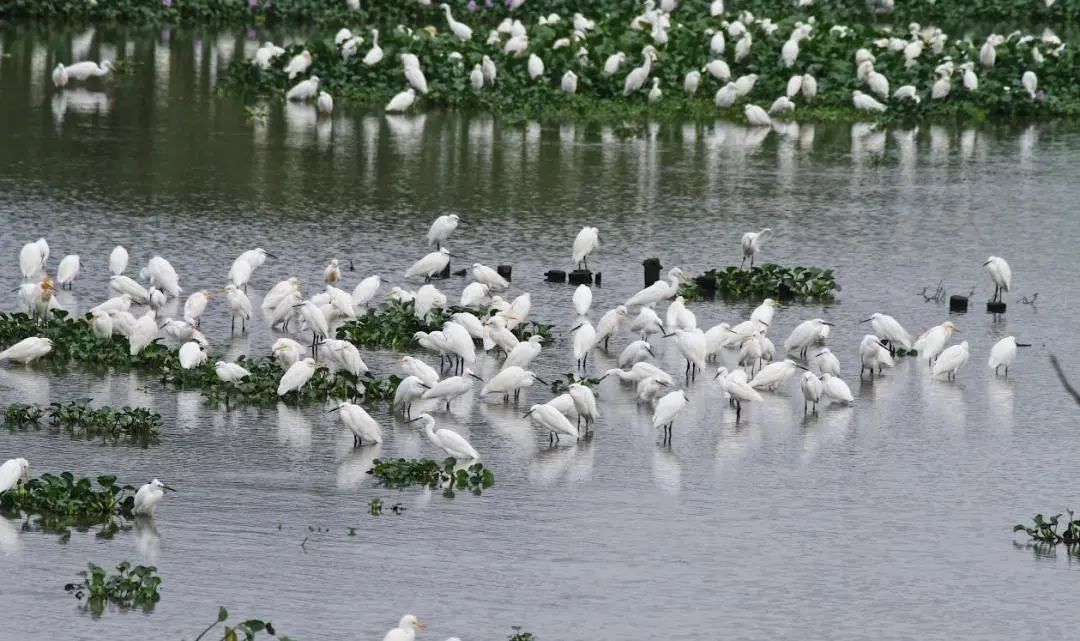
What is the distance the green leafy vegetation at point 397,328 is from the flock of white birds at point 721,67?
38.8ft

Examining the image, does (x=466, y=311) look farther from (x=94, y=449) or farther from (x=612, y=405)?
(x=94, y=449)

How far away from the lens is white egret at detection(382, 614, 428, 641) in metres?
9.20

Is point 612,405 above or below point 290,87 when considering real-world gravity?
below

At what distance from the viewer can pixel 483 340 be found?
613 inches

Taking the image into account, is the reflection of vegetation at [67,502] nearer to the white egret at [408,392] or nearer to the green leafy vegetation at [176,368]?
the green leafy vegetation at [176,368]

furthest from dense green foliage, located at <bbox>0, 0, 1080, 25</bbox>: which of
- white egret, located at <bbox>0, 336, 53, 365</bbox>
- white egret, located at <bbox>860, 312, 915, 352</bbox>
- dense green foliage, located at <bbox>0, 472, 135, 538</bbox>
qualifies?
dense green foliage, located at <bbox>0, 472, 135, 538</bbox>

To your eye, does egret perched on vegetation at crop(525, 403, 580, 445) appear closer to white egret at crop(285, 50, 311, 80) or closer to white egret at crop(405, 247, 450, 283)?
white egret at crop(405, 247, 450, 283)

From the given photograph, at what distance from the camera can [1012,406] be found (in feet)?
48.0

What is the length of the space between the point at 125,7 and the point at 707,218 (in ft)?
60.2

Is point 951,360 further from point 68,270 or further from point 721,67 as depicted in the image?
point 721,67

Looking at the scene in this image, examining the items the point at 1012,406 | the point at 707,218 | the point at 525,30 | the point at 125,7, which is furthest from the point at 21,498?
the point at 125,7

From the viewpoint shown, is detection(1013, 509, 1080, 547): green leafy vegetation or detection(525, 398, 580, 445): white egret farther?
detection(525, 398, 580, 445): white egret

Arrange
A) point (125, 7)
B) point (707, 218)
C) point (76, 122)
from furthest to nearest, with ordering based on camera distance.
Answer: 1. point (125, 7)
2. point (76, 122)
3. point (707, 218)

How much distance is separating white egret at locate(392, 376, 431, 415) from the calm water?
0.14 m
